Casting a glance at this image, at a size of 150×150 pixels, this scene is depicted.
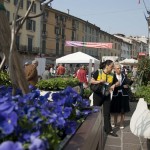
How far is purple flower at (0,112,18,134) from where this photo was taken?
1.59 metres

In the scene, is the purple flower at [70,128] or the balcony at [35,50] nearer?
the purple flower at [70,128]

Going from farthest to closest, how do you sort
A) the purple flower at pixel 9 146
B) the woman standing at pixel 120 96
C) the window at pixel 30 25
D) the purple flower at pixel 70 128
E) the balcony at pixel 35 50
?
the balcony at pixel 35 50, the window at pixel 30 25, the woman standing at pixel 120 96, the purple flower at pixel 70 128, the purple flower at pixel 9 146

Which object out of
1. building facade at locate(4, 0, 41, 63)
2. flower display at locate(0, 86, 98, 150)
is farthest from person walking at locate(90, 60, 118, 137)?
building facade at locate(4, 0, 41, 63)

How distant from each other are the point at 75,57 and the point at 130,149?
15.4m

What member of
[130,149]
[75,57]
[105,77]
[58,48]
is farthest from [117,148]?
[58,48]

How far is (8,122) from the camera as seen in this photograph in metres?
1.64

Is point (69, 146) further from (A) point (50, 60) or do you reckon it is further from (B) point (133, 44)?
(B) point (133, 44)

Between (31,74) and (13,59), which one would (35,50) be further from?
(13,59)

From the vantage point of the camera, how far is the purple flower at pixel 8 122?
159 cm

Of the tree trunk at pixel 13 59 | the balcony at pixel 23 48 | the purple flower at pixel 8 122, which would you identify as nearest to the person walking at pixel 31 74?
the tree trunk at pixel 13 59

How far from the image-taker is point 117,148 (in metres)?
5.98

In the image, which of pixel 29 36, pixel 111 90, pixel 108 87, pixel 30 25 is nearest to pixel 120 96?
pixel 111 90

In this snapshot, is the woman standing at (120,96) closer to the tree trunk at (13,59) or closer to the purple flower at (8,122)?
the tree trunk at (13,59)

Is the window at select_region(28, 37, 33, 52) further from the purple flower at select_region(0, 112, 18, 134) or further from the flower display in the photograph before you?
the purple flower at select_region(0, 112, 18, 134)
